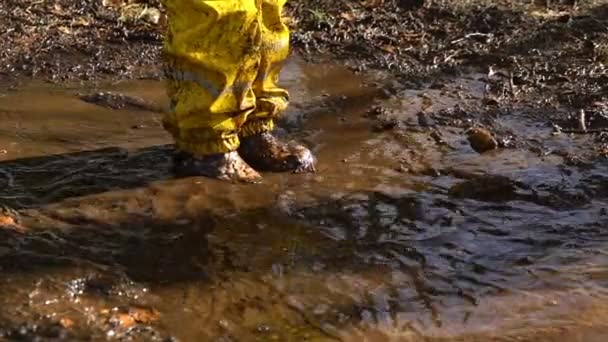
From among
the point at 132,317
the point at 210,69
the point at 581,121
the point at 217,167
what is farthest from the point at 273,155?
the point at 581,121

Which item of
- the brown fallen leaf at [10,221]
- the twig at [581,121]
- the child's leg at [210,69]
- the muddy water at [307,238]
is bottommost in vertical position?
Result: the muddy water at [307,238]

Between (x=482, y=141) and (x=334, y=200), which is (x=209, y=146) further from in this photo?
(x=482, y=141)

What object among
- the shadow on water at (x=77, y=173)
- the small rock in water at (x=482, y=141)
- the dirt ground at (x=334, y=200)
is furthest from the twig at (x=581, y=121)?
the shadow on water at (x=77, y=173)

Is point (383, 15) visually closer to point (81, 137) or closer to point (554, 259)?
point (81, 137)

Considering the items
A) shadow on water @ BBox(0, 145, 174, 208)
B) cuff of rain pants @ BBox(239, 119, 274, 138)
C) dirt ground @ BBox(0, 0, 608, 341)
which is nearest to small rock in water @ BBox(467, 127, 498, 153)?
dirt ground @ BBox(0, 0, 608, 341)

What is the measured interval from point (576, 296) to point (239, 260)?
929 millimetres

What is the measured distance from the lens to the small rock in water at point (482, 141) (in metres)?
3.58

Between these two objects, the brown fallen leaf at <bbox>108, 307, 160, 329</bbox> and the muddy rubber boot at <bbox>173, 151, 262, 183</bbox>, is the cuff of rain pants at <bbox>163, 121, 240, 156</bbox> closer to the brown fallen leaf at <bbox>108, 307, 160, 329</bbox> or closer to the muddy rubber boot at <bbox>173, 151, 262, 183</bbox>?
the muddy rubber boot at <bbox>173, 151, 262, 183</bbox>

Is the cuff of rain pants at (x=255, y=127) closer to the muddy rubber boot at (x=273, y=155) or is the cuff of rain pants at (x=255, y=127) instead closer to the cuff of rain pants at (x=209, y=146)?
the muddy rubber boot at (x=273, y=155)

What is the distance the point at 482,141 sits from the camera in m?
3.59

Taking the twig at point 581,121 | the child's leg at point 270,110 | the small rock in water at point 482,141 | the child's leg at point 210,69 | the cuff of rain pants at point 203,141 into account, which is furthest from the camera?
the twig at point 581,121

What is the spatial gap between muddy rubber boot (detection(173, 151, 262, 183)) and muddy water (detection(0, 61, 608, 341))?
0.04 meters

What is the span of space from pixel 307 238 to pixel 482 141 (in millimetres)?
1083

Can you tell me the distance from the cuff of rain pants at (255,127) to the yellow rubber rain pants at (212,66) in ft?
0.43
